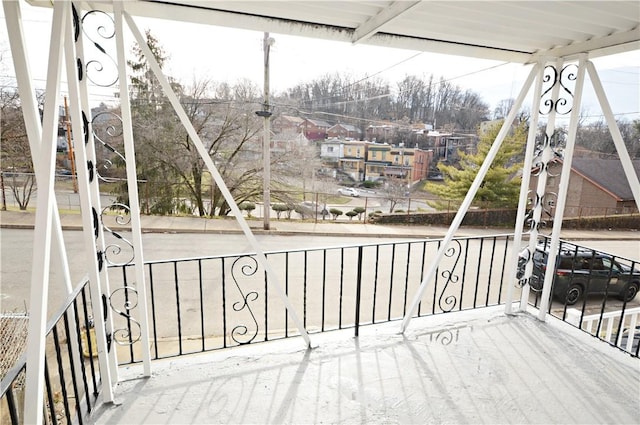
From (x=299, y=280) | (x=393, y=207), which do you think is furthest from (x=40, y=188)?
(x=393, y=207)

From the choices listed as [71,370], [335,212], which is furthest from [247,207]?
[71,370]

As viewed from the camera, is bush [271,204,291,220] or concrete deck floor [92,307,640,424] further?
bush [271,204,291,220]

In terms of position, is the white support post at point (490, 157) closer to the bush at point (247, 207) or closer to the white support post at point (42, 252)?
the white support post at point (42, 252)

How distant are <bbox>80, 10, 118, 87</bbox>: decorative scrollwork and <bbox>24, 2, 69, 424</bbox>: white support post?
327 millimetres

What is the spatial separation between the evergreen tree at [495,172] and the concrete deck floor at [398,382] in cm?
924

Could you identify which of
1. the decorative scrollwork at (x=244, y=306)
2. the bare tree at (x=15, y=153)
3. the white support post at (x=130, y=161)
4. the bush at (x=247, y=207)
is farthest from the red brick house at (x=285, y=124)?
the white support post at (x=130, y=161)

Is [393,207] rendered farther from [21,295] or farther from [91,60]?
[91,60]

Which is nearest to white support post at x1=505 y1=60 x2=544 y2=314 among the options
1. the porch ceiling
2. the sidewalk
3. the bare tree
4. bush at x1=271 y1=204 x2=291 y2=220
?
the porch ceiling

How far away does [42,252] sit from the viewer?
90 cm

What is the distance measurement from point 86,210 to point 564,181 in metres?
2.58

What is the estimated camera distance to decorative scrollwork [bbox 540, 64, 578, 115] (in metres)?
2.03

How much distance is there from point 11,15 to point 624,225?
598 inches

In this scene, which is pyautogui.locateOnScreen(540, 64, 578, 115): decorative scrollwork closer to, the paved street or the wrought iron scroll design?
the wrought iron scroll design

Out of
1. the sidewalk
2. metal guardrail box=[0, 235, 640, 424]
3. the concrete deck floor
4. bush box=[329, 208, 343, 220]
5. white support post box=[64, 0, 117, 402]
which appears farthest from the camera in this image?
bush box=[329, 208, 343, 220]
